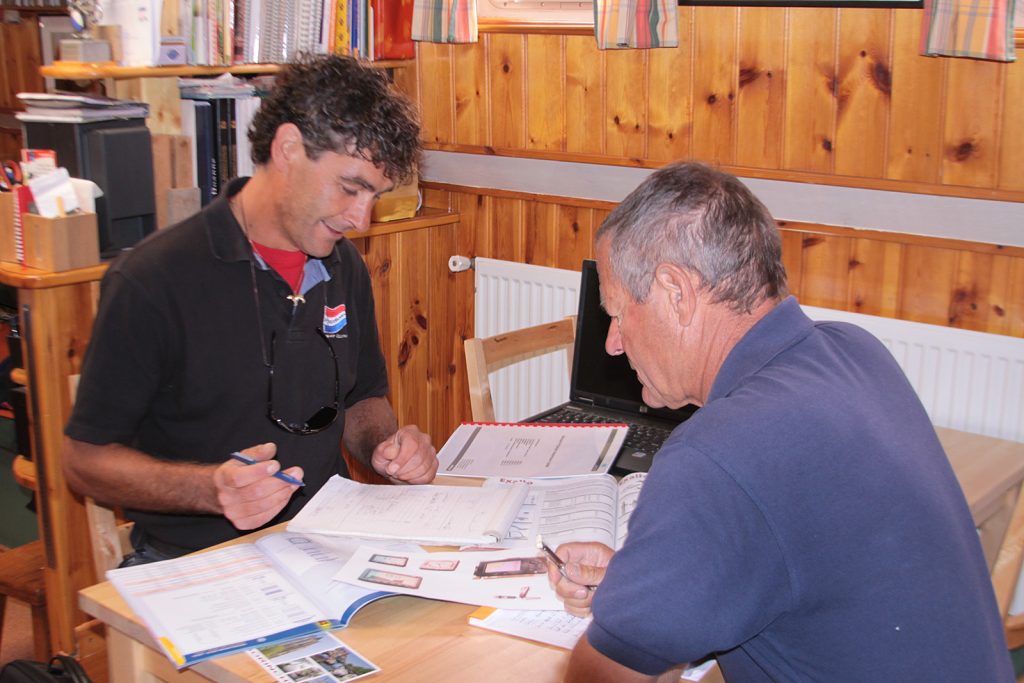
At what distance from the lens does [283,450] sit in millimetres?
2037

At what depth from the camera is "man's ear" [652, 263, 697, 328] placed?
124 cm

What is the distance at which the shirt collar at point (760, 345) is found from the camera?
1200 mm

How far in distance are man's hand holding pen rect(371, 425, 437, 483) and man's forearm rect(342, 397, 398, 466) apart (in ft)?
0.54

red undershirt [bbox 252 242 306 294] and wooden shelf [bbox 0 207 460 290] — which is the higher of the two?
red undershirt [bbox 252 242 306 294]

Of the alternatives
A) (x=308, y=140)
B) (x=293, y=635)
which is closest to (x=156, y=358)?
(x=308, y=140)

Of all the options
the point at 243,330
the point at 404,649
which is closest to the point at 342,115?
the point at 243,330

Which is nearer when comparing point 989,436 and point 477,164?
point 989,436

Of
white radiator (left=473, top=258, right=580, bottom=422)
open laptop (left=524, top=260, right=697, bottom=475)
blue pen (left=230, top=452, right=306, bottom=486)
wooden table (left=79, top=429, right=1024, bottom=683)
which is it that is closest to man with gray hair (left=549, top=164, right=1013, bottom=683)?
wooden table (left=79, top=429, right=1024, bottom=683)

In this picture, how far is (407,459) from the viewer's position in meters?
1.94

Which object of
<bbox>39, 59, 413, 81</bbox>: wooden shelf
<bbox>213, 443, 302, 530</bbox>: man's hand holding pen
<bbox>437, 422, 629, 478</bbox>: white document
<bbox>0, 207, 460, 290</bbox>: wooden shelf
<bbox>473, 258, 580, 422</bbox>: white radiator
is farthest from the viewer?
<bbox>473, 258, 580, 422</bbox>: white radiator

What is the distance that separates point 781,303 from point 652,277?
0.15 metres

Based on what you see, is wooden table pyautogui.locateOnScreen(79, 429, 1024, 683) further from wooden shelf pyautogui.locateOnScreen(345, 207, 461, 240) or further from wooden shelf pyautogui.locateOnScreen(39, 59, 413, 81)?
wooden shelf pyautogui.locateOnScreen(345, 207, 461, 240)

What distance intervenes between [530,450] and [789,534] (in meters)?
1.10

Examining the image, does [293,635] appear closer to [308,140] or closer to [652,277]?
[652,277]
